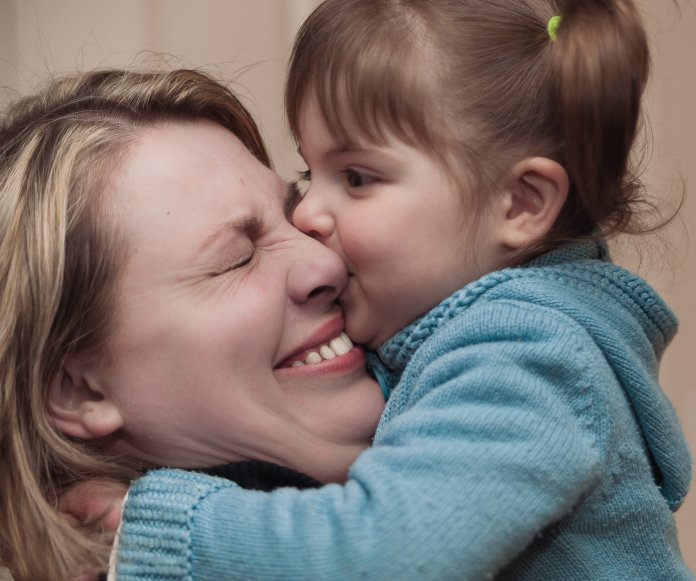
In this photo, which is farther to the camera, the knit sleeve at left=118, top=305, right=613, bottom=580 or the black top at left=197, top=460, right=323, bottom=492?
the black top at left=197, top=460, right=323, bottom=492

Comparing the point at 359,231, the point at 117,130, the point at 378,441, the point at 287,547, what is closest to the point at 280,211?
the point at 359,231

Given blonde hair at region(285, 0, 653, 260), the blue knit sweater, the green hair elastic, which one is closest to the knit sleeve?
the blue knit sweater

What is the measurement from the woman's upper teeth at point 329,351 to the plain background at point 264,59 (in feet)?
1.83

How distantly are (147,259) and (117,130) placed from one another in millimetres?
184

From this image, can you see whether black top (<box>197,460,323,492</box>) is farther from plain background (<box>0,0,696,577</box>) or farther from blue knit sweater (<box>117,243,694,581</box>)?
plain background (<box>0,0,696,577</box>)

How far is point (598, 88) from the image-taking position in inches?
42.5

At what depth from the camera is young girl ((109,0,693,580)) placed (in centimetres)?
91

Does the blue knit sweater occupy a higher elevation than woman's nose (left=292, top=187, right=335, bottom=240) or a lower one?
lower

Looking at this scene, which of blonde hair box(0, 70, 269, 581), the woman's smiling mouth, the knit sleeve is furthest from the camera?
the woman's smiling mouth

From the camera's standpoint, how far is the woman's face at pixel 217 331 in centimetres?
111

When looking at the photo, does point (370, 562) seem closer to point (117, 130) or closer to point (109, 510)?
point (109, 510)

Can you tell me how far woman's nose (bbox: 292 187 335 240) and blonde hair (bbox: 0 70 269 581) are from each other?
9.1 inches

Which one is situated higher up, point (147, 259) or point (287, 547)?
point (147, 259)

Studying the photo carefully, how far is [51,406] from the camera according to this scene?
1.15 metres
